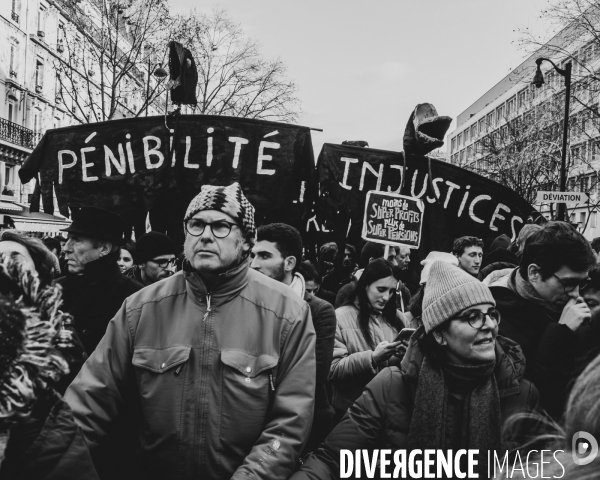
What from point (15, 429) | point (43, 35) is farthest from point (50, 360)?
point (43, 35)

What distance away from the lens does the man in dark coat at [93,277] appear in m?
3.60

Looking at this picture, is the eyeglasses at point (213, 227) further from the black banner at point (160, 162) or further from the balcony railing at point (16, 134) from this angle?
the balcony railing at point (16, 134)

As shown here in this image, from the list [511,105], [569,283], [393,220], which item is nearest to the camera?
[569,283]

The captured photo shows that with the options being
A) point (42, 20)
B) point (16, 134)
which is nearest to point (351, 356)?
point (16, 134)

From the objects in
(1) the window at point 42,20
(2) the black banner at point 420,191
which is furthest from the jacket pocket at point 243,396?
(1) the window at point 42,20

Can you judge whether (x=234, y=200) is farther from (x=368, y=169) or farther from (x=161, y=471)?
(x=368, y=169)

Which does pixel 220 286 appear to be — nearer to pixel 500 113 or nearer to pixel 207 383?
pixel 207 383

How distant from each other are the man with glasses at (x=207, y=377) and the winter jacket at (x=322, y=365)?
759 millimetres

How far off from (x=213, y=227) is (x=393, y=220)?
3314mm

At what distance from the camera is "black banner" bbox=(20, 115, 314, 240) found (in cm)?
586

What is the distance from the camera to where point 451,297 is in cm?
255

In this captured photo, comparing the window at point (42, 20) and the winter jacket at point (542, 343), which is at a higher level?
the window at point (42, 20)

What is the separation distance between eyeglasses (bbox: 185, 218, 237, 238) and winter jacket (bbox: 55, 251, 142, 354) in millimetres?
1186

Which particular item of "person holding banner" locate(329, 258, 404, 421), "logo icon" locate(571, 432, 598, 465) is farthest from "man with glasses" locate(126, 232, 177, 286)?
"logo icon" locate(571, 432, 598, 465)
